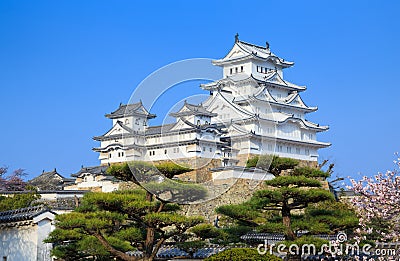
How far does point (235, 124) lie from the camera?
34.4 meters

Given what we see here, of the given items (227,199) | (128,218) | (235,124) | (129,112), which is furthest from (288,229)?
(129,112)

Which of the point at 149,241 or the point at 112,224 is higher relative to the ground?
the point at 112,224

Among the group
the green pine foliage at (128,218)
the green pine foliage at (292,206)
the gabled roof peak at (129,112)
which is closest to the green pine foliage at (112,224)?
the green pine foliage at (128,218)

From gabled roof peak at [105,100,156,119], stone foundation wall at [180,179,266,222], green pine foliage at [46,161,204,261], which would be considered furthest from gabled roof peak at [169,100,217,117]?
green pine foliage at [46,161,204,261]

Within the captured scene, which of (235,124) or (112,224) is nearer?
(112,224)

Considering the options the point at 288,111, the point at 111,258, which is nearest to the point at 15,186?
the point at 288,111

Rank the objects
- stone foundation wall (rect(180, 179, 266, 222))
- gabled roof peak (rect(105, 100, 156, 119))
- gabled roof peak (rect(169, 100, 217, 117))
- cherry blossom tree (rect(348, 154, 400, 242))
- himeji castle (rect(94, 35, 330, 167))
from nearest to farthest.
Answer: cherry blossom tree (rect(348, 154, 400, 242)) → stone foundation wall (rect(180, 179, 266, 222)) → himeji castle (rect(94, 35, 330, 167)) → gabled roof peak (rect(169, 100, 217, 117)) → gabled roof peak (rect(105, 100, 156, 119))

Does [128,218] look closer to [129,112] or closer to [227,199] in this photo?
[227,199]

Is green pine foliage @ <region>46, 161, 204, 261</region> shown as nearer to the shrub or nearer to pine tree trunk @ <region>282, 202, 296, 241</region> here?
the shrub

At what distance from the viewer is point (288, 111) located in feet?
124

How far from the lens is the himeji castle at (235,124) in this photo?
32.9 m

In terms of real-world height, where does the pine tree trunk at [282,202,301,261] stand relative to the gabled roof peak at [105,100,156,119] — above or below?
below

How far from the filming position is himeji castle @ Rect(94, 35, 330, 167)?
32.9 meters

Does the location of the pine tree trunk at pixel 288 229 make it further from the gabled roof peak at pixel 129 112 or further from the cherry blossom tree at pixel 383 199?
the gabled roof peak at pixel 129 112
